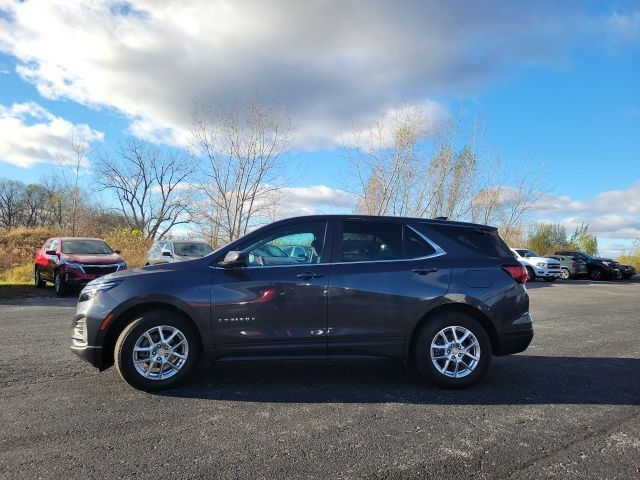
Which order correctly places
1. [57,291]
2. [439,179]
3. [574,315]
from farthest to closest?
[439,179], [57,291], [574,315]

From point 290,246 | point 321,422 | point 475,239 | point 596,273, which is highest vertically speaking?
point 475,239

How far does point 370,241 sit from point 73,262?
11.5 meters

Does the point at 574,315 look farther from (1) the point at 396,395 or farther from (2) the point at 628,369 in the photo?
(1) the point at 396,395

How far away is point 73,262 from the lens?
545 inches

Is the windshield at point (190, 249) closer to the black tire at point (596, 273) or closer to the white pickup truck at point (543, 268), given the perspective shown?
the white pickup truck at point (543, 268)

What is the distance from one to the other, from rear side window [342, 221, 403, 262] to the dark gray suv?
0.04ft

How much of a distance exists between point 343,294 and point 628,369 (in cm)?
386

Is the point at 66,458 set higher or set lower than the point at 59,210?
lower

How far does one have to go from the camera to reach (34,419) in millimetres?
3990

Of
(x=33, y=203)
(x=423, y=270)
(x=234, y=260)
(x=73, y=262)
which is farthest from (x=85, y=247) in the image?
(x=33, y=203)

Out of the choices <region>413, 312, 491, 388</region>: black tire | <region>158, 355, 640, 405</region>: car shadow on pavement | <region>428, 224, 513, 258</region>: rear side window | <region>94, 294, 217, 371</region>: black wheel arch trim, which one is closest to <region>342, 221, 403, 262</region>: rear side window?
<region>428, 224, 513, 258</region>: rear side window

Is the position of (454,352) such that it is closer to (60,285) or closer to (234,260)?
(234,260)

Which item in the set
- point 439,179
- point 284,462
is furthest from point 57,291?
point 439,179

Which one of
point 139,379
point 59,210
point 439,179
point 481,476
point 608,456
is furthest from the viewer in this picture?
point 59,210
